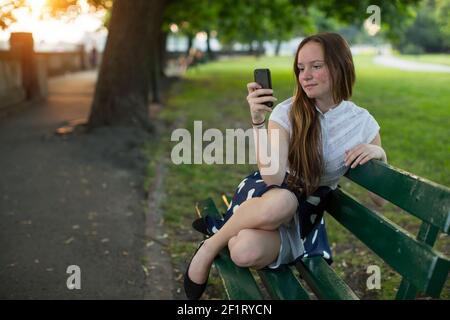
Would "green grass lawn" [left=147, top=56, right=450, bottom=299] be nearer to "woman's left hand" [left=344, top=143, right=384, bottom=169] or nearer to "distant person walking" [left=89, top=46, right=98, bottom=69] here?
"woman's left hand" [left=344, top=143, right=384, bottom=169]

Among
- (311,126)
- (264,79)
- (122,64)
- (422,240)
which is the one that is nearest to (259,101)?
(264,79)

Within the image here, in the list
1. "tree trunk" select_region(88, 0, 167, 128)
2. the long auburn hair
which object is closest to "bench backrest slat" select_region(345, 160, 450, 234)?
the long auburn hair

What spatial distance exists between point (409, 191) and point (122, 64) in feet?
23.6

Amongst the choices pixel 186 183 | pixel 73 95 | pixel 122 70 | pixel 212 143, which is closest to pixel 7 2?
pixel 186 183

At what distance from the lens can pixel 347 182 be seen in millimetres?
6133

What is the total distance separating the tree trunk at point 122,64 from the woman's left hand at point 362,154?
6.61m

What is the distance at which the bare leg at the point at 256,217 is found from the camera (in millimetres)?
2289

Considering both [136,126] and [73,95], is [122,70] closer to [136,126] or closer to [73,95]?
[136,126]

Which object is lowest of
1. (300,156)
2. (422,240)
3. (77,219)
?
(77,219)

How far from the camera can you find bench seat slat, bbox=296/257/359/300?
83.7 inches

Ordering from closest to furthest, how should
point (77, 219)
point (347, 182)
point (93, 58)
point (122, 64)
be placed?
point (77, 219)
point (347, 182)
point (122, 64)
point (93, 58)

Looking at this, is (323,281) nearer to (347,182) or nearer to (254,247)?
(254,247)

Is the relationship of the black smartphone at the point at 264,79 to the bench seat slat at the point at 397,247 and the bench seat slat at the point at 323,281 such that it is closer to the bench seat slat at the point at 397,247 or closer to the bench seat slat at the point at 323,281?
the bench seat slat at the point at 397,247

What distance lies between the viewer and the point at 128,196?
18.3 ft
